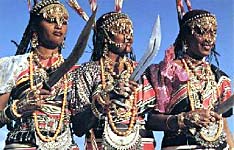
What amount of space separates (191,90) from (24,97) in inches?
64.1

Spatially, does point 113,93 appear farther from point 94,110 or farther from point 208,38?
Result: point 208,38

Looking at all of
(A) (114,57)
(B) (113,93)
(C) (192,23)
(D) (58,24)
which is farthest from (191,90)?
(D) (58,24)

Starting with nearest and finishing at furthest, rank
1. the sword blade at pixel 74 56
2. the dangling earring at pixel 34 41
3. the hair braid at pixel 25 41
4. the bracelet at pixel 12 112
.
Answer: the sword blade at pixel 74 56 < the bracelet at pixel 12 112 < the dangling earring at pixel 34 41 < the hair braid at pixel 25 41

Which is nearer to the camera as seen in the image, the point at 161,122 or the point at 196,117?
the point at 196,117

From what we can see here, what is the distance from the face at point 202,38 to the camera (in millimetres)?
6430

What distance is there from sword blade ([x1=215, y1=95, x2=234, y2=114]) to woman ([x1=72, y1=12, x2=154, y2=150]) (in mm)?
655

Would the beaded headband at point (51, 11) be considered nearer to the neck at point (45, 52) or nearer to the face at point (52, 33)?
the face at point (52, 33)

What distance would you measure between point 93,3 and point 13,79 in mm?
1544

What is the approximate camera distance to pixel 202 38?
6.43 m

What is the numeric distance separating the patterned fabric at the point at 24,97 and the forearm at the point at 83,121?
0.09m

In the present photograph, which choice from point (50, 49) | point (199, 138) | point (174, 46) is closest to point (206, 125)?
point (199, 138)

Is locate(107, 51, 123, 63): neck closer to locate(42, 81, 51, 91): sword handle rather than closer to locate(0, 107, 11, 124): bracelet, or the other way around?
locate(42, 81, 51, 91): sword handle

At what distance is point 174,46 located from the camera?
265 inches

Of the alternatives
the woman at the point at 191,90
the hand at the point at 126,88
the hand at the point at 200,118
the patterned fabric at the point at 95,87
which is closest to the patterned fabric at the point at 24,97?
the patterned fabric at the point at 95,87
